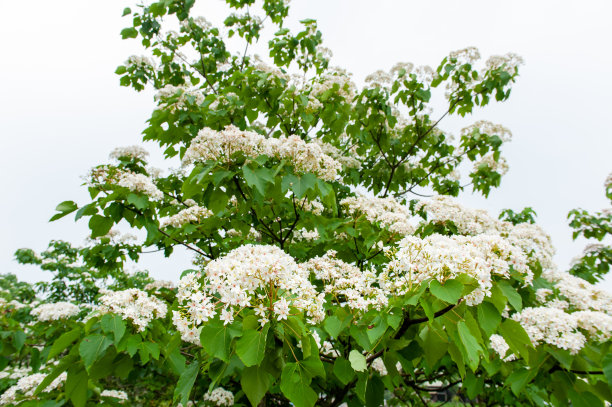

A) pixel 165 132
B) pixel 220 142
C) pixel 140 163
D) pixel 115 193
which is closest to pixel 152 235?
pixel 115 193

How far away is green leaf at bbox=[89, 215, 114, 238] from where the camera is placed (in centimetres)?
278

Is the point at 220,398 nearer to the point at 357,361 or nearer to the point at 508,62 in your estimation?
the point at 357,361

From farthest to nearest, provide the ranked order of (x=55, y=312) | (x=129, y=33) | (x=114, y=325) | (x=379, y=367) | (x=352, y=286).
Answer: (x=129, y=33) → (x=55, y=312) → (x=379, y=367) → (x=352, y=286) → (x=114, y=325)

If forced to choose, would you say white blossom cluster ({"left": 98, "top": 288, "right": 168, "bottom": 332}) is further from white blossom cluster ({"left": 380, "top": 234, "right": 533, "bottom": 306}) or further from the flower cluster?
white blossom cluster ({"left": 380, "top": 234, "right": 533, "bottom": 306})

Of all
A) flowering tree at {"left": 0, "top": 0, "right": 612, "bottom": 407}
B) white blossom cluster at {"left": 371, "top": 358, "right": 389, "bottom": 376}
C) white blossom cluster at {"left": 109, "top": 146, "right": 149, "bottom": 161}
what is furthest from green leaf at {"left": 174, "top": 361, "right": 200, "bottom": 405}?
white blossom cluster at {"left": 109, "top": 146, "right": 149, "bottom": 161}

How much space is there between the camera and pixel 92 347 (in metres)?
2.15

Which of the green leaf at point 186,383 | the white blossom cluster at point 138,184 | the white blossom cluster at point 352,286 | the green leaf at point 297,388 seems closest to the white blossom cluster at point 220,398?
the white blossom cluster at point 352,286

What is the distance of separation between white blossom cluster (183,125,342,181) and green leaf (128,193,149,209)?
0.52 m

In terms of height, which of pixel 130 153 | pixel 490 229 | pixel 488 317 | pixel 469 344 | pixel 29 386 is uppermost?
pixel 130 153

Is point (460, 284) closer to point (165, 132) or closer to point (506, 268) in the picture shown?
point (506, 268)

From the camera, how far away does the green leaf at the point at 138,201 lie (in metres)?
2.68

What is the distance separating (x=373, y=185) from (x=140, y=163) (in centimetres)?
378

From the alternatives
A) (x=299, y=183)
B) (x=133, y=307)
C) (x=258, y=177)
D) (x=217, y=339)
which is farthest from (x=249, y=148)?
(x=217, y=339)

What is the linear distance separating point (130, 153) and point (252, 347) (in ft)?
13.2
